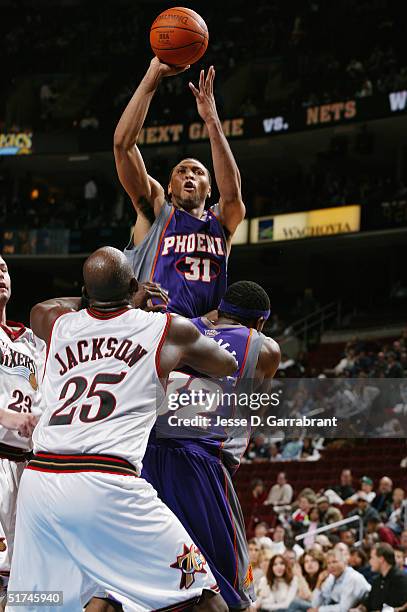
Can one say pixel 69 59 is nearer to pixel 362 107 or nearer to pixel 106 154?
pixel 106 154

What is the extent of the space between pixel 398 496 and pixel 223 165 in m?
6.01

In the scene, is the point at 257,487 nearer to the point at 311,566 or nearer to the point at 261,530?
the point at 261,530

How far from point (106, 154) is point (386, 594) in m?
18.6

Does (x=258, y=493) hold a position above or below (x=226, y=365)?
below

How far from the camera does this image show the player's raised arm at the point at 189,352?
4.09 metres

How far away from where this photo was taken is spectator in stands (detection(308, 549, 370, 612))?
29.3ft

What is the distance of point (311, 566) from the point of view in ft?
31.2

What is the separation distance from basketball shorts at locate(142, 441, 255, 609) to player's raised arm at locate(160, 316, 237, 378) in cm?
88

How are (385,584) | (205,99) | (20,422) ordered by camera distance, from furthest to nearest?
1. (385,584)
2. (205,99)
3. (20,422)

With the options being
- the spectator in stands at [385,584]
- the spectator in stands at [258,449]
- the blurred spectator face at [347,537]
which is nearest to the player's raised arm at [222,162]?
the spectator in stands at [385,584]

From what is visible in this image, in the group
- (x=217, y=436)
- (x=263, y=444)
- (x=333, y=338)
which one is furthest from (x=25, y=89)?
(x=217, y=436)

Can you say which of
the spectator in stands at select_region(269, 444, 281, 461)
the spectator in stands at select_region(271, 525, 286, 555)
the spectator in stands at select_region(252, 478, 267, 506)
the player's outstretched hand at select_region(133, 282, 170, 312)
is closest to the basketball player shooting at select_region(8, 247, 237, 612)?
the player's outstretched hand at select_region(133, 282, 170, 312)

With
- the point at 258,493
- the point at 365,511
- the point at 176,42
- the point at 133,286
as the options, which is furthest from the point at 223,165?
the point at 258,493

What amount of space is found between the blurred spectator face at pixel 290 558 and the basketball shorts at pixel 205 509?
4.75 meters
